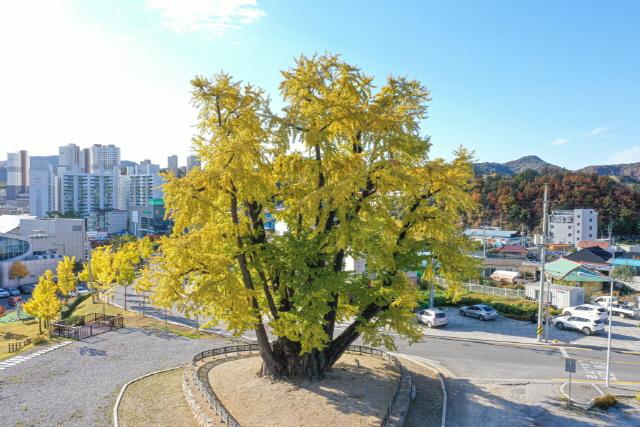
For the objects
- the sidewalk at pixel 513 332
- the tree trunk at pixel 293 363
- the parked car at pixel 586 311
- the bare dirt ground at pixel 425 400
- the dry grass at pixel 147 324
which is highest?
the tree trunk at pixel 293 363

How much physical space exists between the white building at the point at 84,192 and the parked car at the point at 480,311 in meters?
141

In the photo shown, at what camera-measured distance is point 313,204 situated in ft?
48.6

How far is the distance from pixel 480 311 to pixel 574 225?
7579cm

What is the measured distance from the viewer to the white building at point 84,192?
145625mm

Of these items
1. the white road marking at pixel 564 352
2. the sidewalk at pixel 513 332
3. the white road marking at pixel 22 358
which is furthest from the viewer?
the sidewalk at pixel 513 332

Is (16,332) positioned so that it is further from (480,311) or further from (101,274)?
(480,311)

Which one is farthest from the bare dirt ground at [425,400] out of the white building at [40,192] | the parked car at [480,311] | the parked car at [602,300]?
the white building at [40,192]

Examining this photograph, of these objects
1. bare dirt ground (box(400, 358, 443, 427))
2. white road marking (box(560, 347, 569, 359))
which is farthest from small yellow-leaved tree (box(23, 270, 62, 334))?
white road marking (box(560, 347, 569, 359))

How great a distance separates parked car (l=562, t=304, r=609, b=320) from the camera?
99.1ft

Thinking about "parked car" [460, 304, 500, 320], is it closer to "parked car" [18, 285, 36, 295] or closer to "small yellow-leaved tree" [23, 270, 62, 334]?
"small yellow-leaved tree" [23, 270, 62, 334]

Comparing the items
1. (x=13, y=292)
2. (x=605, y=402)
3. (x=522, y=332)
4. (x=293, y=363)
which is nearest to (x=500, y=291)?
(x=522, y=332)

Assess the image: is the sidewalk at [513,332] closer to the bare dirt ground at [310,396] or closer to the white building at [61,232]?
the bare dirt ground at [310,396]

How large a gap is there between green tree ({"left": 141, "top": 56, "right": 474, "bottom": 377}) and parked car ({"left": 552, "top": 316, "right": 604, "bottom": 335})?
59.8ft

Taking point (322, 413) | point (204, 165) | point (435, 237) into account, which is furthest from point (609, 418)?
point (204, 165)
